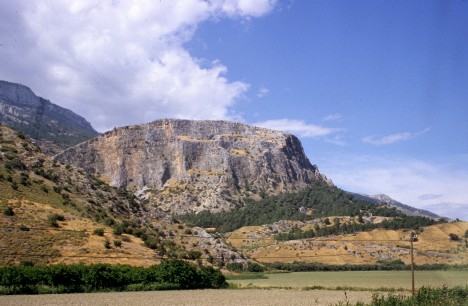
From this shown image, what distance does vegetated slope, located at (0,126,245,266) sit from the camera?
49656 millimetres

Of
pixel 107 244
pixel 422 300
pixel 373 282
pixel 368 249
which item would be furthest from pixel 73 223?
pixel 368 249

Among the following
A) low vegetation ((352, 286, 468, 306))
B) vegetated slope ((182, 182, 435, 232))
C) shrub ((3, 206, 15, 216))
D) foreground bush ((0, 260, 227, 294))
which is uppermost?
vegetated slope ((182, 182, 435, 232))

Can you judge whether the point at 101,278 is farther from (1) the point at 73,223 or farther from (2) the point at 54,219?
(1) the point at 73,223

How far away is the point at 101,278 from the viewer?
39.8 meters

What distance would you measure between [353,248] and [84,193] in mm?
71471

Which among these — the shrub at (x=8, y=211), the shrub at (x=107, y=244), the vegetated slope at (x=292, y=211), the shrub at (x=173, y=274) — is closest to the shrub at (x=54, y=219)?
the shrub at (x=8, y=211)

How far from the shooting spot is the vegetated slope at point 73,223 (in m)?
49.7

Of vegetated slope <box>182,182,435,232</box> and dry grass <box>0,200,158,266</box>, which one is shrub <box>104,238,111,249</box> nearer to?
dry grass <box>0,200,158,266</box>

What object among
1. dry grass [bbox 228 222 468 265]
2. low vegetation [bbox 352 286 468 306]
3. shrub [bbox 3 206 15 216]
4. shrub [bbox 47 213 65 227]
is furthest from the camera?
dry grass [bbox 228 222 468 265]

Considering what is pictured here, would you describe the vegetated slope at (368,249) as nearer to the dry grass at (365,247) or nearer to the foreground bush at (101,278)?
the dry grass at (365,247)

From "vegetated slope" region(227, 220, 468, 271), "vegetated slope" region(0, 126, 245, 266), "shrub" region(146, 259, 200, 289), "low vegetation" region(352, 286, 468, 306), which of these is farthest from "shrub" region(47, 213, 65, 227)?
"vegetated slope" region(227, 220, 468, 271)

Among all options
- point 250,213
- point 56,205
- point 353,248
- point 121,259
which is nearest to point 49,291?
point 121,259

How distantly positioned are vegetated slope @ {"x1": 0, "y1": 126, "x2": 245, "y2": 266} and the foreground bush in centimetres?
760

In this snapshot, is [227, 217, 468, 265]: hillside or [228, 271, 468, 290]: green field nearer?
[228, 271, 468, 290]: green field
